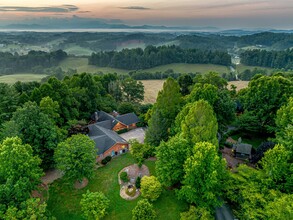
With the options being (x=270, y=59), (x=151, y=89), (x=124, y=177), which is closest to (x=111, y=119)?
(x=124, y=177)

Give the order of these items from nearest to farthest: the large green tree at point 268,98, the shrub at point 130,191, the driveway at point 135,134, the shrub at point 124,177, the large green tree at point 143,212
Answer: the large green tree at point 143,212
the shrub at point 130,191
the shrub at point 124,177
the large green tree at point 268,98
the driveway at point 135,134

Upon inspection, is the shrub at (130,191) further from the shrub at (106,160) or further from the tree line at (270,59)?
the tree line at (270,59)

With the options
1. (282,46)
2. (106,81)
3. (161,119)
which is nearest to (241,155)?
(161,119)

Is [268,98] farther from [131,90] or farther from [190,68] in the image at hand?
[190,68]

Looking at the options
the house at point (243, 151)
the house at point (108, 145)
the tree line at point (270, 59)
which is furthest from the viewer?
the tree line at point (270, 59)

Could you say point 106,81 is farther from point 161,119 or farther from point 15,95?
point 161,119

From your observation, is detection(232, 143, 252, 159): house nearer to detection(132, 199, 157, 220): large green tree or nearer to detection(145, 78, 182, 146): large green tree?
detection(145, 78, 182, 146): large green tree

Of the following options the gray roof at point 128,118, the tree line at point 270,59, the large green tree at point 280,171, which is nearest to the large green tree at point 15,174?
the large green tree at point 280,171
